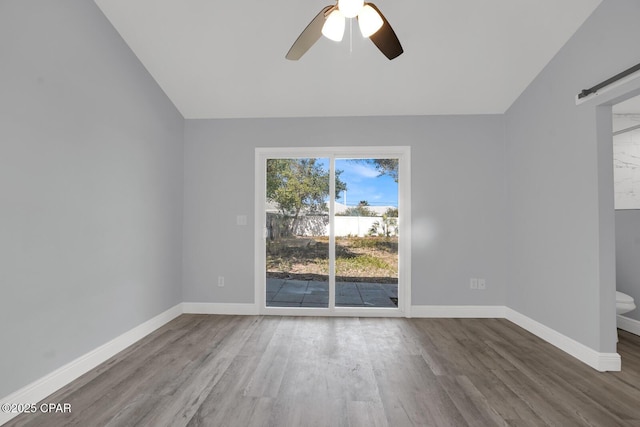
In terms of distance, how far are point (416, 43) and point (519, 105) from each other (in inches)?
57.8

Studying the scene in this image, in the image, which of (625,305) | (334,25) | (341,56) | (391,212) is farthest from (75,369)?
(625,305)

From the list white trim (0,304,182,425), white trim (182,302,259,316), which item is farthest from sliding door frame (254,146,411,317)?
white trim (0,304,182,425)

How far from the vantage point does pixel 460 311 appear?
137 inches

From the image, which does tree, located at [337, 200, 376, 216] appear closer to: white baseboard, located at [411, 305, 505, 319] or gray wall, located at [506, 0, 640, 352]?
white baseboard, located at [411, 305, 505, 319]

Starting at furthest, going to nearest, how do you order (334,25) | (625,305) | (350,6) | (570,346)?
(625,305) → (570,346) → (334,25) → (350,6)

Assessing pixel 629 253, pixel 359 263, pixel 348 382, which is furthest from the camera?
pixel 359 263

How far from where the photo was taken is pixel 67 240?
2.12 m

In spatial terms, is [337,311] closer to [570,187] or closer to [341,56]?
[570,187]

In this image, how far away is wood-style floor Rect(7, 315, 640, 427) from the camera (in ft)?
5.65

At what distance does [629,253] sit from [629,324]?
0.75 metres

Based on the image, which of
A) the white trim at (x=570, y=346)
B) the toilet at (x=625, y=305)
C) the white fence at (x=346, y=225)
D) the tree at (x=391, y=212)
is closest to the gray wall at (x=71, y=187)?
the white fence at (x=346, y=225)

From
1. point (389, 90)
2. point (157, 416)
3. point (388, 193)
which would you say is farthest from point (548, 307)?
point (157, 416)

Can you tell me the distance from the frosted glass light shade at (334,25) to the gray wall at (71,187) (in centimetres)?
187

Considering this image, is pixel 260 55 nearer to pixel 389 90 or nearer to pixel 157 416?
pixel 389 90
